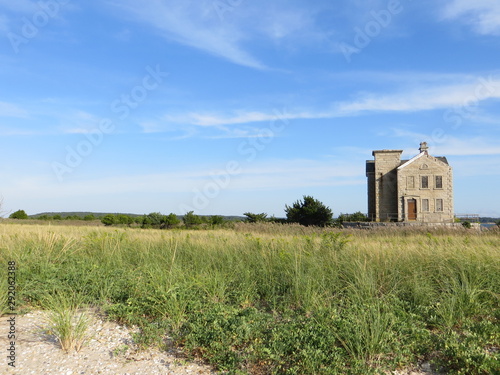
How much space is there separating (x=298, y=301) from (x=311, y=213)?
23.5 meters

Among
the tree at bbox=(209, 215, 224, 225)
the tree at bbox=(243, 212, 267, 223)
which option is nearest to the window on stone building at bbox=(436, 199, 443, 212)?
the tree at bbox=(243, 212, 267, 223)

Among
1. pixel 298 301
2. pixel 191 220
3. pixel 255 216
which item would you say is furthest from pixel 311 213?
pixel 298 301

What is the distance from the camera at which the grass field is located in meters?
3.46

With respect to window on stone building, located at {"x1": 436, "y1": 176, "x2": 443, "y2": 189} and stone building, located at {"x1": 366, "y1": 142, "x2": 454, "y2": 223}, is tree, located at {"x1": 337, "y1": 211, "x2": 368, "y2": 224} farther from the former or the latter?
window on stone building, located at {"x1": 436, "y1": 176, "x2": 443, "y2": 189}

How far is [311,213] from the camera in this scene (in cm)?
2794

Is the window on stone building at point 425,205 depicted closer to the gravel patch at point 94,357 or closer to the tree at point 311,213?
the tree at point 311,213

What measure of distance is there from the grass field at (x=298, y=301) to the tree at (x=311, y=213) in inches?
822

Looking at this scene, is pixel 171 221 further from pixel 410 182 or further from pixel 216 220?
pixel 410 182

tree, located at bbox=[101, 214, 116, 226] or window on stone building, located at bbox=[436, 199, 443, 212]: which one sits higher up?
window on stone building, located at bbox=[436, 199, 443, 212]

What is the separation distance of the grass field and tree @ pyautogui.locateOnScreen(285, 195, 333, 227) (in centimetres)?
2088

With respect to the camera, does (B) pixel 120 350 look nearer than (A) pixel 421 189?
Yes

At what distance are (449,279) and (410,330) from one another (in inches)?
68.2

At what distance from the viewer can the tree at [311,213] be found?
28.0 metres

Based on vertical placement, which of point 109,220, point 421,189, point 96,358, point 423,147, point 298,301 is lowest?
point 96,358
